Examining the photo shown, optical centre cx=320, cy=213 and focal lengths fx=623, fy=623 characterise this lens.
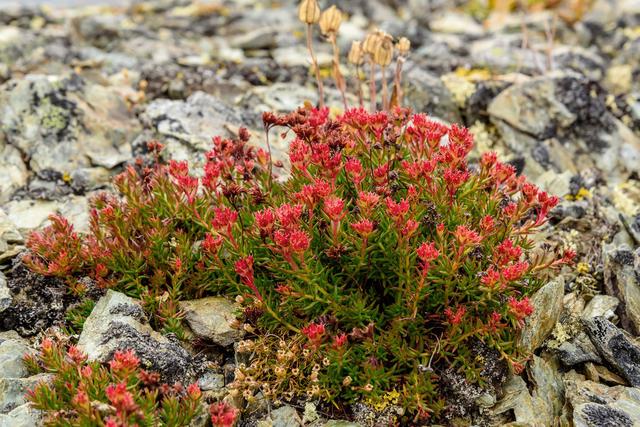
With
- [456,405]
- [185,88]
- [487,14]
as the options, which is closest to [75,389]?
[456,405]

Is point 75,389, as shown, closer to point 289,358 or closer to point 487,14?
point 289,358

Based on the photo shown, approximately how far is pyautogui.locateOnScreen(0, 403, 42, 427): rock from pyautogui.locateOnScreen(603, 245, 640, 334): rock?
13.9 ft

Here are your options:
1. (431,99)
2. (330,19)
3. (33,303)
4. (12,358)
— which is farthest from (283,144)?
(12,358)

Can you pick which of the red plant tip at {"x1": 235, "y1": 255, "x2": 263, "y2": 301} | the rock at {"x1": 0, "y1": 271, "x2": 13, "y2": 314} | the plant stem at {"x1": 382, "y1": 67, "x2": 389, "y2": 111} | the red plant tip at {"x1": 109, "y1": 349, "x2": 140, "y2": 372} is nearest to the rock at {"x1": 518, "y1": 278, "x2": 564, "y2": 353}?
the red plant tip at {"x1": 235, "y1": 255, "x2": 263, "y2": 301}

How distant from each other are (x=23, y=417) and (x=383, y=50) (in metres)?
4.38

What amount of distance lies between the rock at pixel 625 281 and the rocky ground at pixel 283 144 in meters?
0.01

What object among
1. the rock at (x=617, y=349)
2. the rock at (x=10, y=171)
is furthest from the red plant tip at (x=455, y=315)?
the rock at (x=10, y=171)

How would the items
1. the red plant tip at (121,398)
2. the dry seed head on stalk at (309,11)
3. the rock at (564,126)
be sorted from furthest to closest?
the rock at (564,126) < the dry seed head on stalk at (309,11) < the red plant tip at (121,398)

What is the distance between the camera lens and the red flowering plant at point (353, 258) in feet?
13.4

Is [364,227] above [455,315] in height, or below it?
above

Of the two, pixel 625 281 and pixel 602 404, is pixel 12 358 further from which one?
pixel 625 281

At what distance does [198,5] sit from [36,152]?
8.42 metres

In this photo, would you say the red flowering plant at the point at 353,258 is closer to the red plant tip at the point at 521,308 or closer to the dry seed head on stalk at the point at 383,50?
the red plant tip at the point at 521,308

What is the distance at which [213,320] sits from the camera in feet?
15.3
